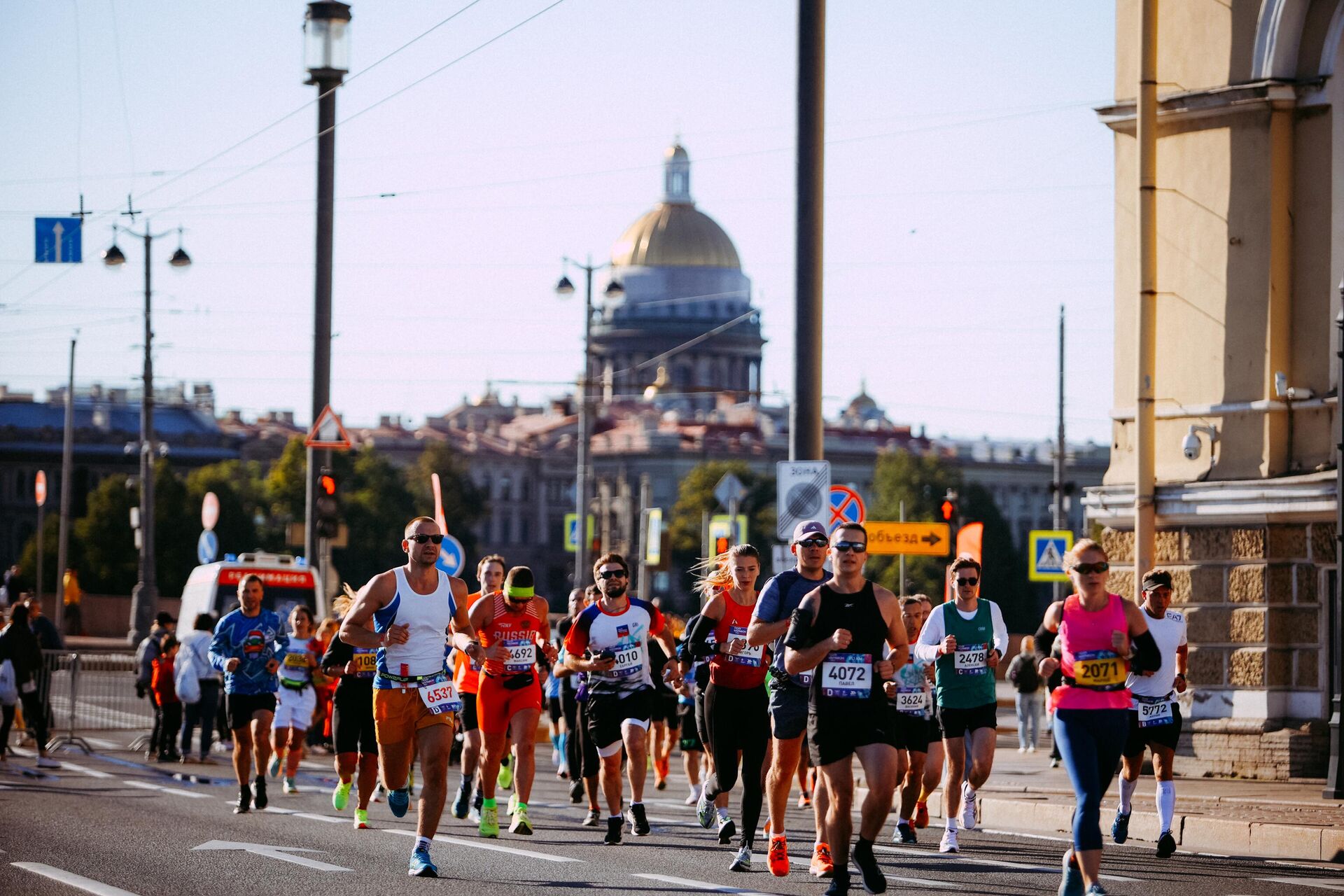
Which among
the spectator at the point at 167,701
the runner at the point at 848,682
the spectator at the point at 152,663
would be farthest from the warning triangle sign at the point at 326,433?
the runner at the point at 848,682

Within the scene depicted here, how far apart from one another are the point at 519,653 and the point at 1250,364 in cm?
924

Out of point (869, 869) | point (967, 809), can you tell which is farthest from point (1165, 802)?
point (869, 869)

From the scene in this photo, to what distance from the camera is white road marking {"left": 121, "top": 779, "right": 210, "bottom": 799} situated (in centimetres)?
2034

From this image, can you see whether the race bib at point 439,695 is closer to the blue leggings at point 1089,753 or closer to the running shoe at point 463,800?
the blue leggings at point 1089,753

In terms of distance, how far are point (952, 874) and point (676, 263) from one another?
181371 mm

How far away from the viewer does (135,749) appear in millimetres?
28000

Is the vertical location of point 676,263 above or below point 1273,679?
above

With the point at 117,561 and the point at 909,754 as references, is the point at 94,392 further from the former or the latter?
the point at 909,754

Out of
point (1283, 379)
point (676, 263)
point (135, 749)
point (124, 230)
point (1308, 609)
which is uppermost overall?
point (676, 263)

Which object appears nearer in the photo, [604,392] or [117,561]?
[117,561]

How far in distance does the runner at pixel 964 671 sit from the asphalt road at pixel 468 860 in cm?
56

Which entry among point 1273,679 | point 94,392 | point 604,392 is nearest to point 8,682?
point 1273,679

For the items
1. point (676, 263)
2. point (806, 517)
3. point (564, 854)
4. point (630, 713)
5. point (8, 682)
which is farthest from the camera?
point (676, 263)

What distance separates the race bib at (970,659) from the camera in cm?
1560
